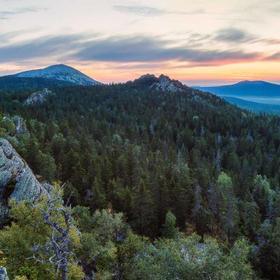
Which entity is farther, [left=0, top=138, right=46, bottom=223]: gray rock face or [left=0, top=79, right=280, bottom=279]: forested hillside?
[left=0, top=138, right=46, bottom=223]: gray rock face

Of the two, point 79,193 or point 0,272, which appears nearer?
point 0,272

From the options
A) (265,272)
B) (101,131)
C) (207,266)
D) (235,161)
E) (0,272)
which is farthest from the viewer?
(101,131)

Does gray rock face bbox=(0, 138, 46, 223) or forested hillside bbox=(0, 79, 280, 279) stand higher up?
gray rock face bbox=(0, 138, 46, 223)

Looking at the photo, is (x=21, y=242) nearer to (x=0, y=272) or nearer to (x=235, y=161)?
(x=0, y=272)

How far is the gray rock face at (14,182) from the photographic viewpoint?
2013 inches

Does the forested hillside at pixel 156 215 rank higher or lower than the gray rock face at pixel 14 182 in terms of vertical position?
lower

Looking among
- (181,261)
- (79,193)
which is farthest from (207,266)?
(79,193)

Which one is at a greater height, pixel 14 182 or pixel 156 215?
pixel 14 182

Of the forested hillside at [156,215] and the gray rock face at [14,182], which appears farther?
the gray rock face at [14,182]

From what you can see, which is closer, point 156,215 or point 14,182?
point 14,182

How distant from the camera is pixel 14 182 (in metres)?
52.7

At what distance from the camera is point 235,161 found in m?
167

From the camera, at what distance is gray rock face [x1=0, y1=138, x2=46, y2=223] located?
51.1m

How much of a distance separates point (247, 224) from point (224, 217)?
7.06m
